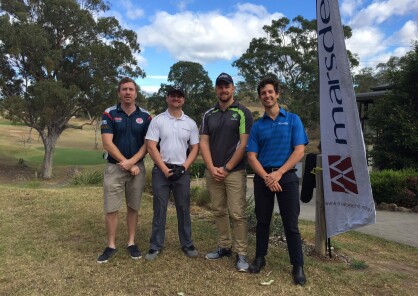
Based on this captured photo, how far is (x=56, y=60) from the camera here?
1118 inches

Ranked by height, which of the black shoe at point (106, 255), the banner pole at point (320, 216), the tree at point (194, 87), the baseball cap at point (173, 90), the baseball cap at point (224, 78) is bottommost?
the black shoe at point (106, 255)

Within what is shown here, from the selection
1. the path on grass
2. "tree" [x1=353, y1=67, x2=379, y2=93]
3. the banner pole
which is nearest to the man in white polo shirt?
the banner pole

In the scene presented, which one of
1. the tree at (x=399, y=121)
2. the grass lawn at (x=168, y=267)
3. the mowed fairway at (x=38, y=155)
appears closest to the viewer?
the grass lawn at (x=168, y=267)

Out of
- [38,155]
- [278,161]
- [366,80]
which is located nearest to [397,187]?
[278,161]

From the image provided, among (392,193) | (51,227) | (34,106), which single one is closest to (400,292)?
(51,227)

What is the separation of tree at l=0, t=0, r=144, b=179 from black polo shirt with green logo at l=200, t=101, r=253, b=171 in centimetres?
2514

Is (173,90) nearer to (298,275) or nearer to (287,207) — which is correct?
(287,207)

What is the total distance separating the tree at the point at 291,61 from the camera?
3372 centimetres

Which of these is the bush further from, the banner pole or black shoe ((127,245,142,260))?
black shoe ((127,245,142,260))

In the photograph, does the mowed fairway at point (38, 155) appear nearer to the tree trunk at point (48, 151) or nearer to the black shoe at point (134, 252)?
the tree trunk at point (48, 151)

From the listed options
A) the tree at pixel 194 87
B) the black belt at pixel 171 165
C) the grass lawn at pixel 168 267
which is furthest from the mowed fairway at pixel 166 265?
the tree at pixel 194 87

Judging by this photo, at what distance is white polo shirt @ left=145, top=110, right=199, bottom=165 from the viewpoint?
4355mm

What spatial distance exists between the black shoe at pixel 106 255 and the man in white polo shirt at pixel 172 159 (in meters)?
0.41

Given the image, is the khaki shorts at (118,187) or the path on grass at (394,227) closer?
the khaki shorts at (118,187)
